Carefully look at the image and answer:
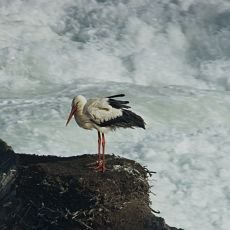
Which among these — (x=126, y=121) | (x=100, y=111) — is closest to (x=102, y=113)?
(x=100, y=111)

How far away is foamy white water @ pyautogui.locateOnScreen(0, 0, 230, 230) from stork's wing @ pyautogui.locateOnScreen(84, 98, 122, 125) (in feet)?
8.33

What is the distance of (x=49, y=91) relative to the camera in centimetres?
1694

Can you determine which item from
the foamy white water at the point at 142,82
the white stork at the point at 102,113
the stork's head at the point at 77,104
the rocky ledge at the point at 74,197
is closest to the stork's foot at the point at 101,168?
the rocky ledge at the point at 74,197

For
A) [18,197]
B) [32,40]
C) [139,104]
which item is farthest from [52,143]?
[32,40]

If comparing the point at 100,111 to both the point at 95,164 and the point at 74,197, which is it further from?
the point at 74,197

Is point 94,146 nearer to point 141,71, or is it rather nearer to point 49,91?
point 49,91

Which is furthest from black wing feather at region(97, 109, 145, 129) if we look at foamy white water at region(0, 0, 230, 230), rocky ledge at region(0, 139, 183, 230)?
foamy white water at region(0, 0, 230, 230)

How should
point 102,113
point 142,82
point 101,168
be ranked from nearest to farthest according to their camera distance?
point 101,168 → point 102,113 → point 142,82

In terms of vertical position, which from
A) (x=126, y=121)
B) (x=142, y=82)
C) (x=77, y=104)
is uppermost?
(x=77, y=104)

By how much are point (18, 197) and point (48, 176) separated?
0.42 m

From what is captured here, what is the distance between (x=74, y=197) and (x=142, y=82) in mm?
10397

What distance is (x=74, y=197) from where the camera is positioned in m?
8.03

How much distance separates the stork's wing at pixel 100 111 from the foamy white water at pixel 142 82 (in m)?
2.54

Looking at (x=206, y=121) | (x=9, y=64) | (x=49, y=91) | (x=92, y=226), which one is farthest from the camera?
(x=9, y=64)
